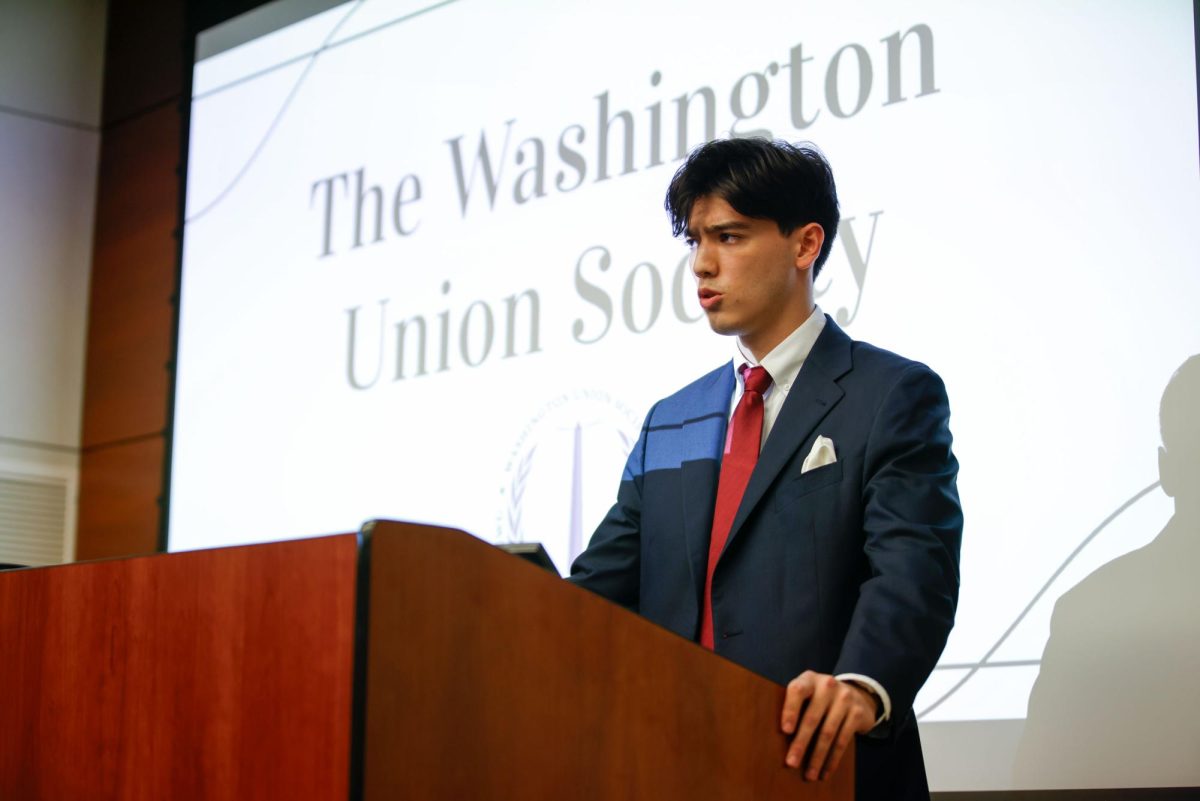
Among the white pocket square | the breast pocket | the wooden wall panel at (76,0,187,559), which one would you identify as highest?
the wooden wall panel at (76,0,187,559)

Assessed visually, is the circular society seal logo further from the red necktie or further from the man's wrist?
the man's wrist

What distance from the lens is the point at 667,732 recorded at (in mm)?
1312

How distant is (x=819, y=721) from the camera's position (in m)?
1.39

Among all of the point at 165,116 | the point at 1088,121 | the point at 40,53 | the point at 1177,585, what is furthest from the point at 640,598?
the point at 40,53

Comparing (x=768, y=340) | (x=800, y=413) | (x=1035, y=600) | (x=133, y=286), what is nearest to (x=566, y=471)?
(x=1035, y=600)

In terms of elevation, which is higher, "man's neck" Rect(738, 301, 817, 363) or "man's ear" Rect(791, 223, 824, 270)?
"man's ear" Rect(791, 223, 824, 270)

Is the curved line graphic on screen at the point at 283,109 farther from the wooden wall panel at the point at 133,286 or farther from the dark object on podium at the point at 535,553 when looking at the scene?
the dark object on podium at the point at 535,553

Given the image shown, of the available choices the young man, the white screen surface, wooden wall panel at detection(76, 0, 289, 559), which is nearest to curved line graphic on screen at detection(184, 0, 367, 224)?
the white screen surface

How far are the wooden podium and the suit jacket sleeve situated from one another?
0.48 feet

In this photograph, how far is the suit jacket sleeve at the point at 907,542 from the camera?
1508 millimetres

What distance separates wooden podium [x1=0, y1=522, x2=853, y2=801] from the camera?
110cm

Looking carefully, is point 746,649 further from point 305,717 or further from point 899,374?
point 305,717

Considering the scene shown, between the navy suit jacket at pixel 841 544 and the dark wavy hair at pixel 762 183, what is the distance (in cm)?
18

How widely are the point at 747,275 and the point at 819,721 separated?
0.73 meters
